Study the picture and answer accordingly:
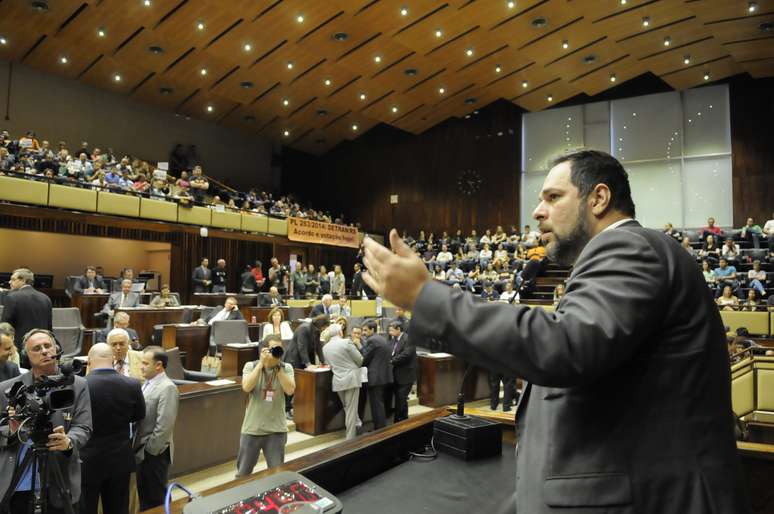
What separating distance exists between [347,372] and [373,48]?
10.6 m

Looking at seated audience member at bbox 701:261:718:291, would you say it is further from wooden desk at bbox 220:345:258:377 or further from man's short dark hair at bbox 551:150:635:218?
man's short dark hair at bbox 551:150:635:218

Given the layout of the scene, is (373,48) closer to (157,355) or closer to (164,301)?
(164,301)

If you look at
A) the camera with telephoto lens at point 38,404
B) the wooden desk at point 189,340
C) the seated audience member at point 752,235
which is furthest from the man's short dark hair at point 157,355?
the seated audience member at point 752,235

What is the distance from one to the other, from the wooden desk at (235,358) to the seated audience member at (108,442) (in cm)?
364

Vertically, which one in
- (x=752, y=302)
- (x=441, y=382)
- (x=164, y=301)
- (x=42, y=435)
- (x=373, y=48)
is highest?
(x=373, y=48)

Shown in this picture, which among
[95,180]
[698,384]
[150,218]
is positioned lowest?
[698,384]

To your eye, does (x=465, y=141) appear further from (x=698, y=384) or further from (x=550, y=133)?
(x=698, y=384)

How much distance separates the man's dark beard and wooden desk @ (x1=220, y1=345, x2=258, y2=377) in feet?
21.1

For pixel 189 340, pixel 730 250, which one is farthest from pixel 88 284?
pixel 730 250

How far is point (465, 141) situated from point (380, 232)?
4581 mm

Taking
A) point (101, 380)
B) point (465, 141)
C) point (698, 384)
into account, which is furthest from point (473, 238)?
point (698, 384)

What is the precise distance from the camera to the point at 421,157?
19922 mm

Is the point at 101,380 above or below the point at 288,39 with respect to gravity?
below

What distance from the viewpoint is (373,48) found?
46.8ft
